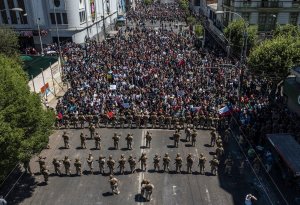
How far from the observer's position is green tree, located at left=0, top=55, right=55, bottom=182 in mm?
15211

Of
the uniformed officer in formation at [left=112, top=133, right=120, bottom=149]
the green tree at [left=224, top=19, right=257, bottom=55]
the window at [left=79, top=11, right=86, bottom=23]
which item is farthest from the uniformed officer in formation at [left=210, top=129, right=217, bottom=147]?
the window at [left=79, top=11, right=86, bottom=23]

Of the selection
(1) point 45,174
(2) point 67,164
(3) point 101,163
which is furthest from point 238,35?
(1) point 45,174

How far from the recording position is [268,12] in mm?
45125

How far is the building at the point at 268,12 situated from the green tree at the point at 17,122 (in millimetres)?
35709

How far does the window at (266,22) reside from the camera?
45.4m

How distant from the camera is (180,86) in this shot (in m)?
30.5

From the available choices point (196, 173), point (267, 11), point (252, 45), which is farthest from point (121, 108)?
point (267, 11)

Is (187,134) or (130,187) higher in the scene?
(187,134)

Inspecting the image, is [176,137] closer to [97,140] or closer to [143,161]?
[143,161]

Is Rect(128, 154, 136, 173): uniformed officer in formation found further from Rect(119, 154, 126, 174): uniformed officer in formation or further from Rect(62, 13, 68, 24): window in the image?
Rect(62, 13, 68, 24): window

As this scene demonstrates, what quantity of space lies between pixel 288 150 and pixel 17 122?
48.0 ft

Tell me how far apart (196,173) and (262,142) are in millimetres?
5795

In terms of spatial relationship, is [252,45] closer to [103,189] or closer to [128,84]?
[128,84]

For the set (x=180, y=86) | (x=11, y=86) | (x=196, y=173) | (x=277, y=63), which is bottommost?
(x=196, y=173)
